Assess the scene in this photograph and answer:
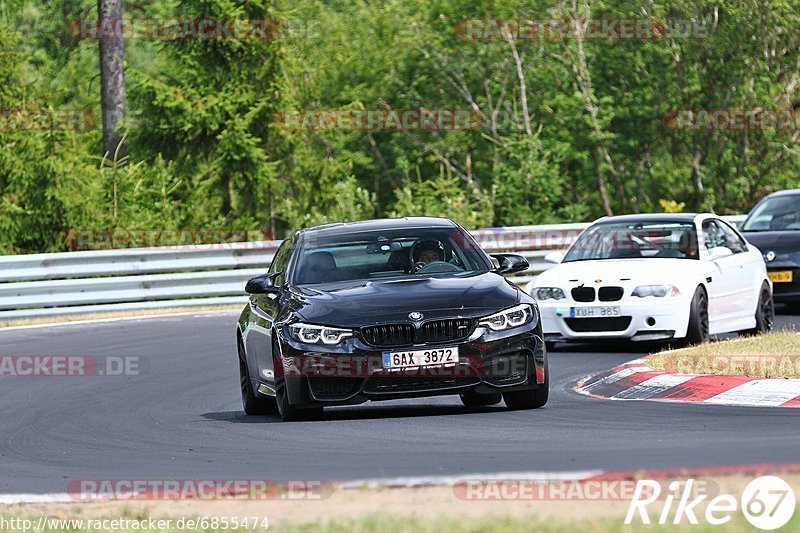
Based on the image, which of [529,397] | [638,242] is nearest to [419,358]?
[529,397]

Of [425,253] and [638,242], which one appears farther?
[638,242]

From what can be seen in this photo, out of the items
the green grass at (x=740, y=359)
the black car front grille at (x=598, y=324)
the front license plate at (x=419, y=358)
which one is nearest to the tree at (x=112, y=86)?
the black car front grille at (x=598, y=324)

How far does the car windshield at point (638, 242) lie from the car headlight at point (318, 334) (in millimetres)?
6795

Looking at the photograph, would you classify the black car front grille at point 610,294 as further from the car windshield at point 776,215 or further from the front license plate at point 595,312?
the car windshield at point 776,215

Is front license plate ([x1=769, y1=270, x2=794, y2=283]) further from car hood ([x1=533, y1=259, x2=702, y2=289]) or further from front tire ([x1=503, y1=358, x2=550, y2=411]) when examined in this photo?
front tire ([x1=503, y1=358, x2=550, y2=411])

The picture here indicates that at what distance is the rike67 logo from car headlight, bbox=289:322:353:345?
13.1ft

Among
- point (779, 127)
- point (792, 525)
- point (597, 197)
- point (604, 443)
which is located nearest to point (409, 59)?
point (597, 197)

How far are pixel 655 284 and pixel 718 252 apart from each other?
47.8 inches

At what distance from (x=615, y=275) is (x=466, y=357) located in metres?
5.87

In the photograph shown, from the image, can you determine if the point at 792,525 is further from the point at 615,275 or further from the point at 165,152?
the point at 165,152

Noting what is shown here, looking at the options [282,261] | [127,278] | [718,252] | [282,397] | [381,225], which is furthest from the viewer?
[127,278]

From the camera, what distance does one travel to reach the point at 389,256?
1257 centimetres

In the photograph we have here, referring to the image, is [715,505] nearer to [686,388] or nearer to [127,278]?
[686,388]

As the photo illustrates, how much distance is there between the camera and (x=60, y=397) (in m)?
14.8
